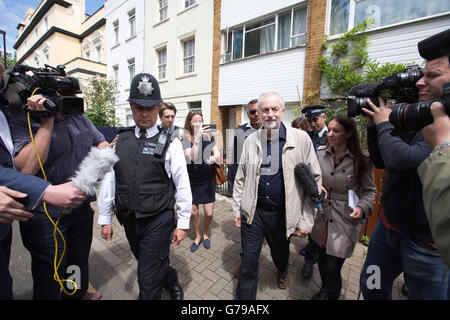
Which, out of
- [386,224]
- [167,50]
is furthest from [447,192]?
[167,50]

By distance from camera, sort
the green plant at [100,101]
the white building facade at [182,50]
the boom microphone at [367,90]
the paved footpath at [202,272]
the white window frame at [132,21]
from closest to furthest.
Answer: the boom microphone at [367,90], the paved footpath at [202,272], the white building facade at [182,50], the green plant at [100,101], the white window frame at [132,21]

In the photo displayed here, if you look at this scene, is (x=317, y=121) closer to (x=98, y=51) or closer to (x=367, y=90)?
(x=367, y=90)

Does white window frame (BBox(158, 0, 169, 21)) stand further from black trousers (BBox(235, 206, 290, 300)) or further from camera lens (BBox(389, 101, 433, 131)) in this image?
camera lens (BBox(389, 101, 433, 131))

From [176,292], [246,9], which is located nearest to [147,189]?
[176,292]

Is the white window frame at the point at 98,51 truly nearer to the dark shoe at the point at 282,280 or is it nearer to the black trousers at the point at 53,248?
the black trousers at the point at 53,248

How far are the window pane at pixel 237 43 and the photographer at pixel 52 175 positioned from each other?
26.9ft

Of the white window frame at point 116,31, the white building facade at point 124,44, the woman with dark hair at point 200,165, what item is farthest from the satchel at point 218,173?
the white window frame at point 116,31

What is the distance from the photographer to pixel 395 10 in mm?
5402

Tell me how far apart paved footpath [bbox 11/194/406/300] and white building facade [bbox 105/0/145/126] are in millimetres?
11397

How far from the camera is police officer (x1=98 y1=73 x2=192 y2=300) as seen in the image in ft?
5.97

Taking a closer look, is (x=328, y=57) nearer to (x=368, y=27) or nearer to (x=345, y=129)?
(x=368, y=27)

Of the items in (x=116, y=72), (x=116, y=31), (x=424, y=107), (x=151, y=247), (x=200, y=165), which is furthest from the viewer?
(x=116, y=72)

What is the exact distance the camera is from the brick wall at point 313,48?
6449mm

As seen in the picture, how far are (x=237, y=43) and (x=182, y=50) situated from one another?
3626mm
